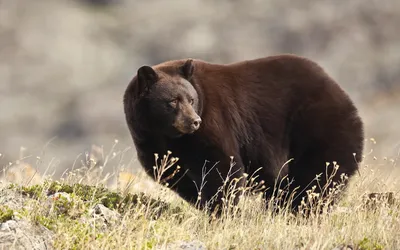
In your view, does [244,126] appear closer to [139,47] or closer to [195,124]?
[195,124]

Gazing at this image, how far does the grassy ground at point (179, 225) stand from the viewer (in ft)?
20.3

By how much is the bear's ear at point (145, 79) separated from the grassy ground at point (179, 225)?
973mm

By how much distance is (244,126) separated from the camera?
830 centimetres

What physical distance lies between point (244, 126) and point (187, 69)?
2.79 feet

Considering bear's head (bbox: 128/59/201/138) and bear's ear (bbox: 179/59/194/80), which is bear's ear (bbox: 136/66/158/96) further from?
bear's ear (bbox: 179/59/194/80)

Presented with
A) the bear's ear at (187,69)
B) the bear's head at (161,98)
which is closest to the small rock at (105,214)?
the bear's head at (161,98)

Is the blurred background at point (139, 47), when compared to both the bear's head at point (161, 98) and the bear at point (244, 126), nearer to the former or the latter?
the bear at point (244, 126)

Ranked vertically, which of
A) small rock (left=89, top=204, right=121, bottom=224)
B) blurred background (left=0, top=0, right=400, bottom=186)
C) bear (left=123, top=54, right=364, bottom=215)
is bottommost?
blurred background (left=0, top=0, right=400, bottom=186)

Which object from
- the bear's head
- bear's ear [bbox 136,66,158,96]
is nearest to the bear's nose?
the bear's head

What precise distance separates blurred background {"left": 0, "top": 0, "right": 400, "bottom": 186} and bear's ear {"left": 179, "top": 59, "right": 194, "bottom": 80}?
40.4 metres

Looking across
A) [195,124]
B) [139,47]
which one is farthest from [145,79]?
[139,47]

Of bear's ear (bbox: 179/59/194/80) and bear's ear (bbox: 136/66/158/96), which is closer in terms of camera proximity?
bear's ear (bbox: 136/66/158/96)

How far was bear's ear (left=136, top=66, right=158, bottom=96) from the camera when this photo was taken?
7.76 metres

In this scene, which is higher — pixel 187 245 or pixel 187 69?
pixel 187 69
